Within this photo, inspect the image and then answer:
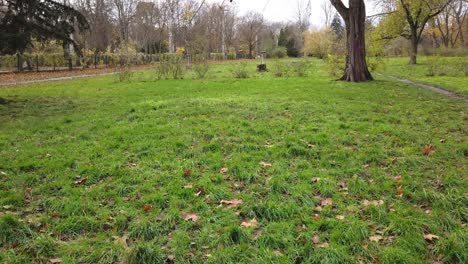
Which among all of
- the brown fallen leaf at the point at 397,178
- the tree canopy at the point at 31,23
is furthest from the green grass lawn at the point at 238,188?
the tree canopy at the point at 31,23

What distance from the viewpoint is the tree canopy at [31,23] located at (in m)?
11.9

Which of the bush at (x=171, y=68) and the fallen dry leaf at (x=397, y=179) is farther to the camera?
the bush at (x=171, y=68)

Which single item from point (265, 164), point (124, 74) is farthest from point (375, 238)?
point (124, 74)

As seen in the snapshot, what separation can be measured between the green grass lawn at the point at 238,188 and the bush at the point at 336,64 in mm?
9991

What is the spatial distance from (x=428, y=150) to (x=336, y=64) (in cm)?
1381

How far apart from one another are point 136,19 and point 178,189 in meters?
46.4

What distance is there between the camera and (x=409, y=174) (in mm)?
5031

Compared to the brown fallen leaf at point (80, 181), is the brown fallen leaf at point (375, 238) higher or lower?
lower

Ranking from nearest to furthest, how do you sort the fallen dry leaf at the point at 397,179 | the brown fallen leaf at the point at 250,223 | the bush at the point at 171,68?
1. the brown fallen leaf at the point at 250,223
2. the fallen dry leaf at the point at 397,179
3. the bush at the point at 171,68

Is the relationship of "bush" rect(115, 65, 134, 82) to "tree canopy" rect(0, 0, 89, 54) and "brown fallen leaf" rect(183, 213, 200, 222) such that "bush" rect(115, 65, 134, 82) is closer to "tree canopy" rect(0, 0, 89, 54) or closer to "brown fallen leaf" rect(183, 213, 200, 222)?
"tree canopy" rect(0, 0, 89, 54)

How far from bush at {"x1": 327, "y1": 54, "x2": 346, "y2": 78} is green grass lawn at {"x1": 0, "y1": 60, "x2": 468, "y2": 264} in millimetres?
9991

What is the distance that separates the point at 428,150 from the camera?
5.86 meters

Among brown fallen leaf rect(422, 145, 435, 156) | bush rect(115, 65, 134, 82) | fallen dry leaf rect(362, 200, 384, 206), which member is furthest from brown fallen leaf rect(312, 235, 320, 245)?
bush rect(115, 65, 134, 82)

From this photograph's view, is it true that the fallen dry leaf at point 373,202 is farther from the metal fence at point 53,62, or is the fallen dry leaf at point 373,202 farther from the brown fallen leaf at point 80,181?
the metal fence at point 53,62
